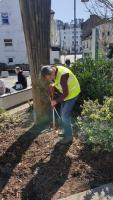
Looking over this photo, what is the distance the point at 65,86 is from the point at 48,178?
1524mm

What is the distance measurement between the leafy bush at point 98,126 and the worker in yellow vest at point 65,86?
34 cm

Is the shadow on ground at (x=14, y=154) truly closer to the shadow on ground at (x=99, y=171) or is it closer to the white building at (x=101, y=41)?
the shadow on ground at (x=99, y=171)

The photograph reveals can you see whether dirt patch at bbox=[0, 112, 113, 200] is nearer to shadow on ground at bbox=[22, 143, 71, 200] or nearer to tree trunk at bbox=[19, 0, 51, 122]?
shadow on ground at bbox=[22, 143, 71, 200]

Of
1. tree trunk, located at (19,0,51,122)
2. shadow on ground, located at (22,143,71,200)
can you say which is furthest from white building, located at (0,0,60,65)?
shadow on ground, located at (22,143,71,200)

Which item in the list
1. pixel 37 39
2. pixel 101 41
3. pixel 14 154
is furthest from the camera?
pixel 101 41

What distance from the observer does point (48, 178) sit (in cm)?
382

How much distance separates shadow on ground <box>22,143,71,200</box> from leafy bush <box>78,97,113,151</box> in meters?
0.51

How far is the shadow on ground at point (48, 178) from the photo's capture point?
3.55 meters

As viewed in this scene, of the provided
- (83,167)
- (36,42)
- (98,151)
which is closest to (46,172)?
(83,167)

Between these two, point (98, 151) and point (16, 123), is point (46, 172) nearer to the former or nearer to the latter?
point (98, 151)

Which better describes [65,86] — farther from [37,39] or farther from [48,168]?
[37,39]

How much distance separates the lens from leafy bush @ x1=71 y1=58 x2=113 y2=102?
21.5 ft

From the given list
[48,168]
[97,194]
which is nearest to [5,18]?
[48,168]

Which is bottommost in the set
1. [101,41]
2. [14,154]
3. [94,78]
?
[14,154]
